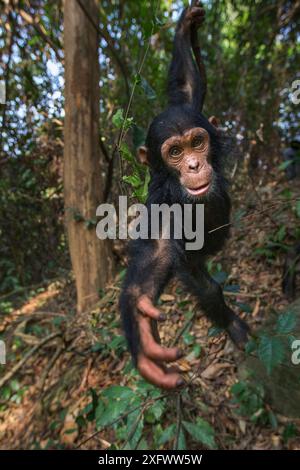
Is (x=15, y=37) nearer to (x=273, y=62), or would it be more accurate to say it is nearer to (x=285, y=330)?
(x=273, y=62)

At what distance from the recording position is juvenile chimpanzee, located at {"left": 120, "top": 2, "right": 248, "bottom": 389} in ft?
5.41

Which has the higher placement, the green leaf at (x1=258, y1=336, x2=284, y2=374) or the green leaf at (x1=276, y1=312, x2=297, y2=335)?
the green leaf at (x1=276, y1=312, x2=297, y2=335)

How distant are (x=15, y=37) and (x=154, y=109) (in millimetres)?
2711

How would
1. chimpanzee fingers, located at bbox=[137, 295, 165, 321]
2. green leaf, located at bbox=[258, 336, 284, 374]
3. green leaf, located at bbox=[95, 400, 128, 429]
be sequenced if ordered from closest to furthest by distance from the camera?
chimpanzee fingers, located at bbox=[137, 295, 165, 321] → green leaf, located at bbox=[258, 336, 284, 374] → green leaf, located at bbox=[95, 400, 128, 429]

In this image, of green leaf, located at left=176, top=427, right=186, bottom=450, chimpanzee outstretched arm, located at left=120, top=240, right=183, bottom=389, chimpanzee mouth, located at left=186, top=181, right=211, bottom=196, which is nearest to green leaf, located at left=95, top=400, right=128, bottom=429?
green leaf, located at left=176, top=427, right=186, bottom=450

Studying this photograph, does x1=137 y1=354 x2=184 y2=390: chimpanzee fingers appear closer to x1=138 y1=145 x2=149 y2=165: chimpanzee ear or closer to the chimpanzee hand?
the chimpanzee hand

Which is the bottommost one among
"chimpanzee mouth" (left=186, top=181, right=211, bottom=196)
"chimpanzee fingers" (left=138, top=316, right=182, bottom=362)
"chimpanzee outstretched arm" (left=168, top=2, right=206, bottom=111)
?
"chimpanzee fingers" (left=138, top=316, right=182, bottom=362)

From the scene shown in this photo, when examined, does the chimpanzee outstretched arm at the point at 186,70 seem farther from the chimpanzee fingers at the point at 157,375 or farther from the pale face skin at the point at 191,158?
the chimpanzee fingers at the point at 157,375

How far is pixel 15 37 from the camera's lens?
19.4ft

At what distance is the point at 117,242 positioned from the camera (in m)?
5.03

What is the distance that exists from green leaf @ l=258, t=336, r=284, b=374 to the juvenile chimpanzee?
49cm

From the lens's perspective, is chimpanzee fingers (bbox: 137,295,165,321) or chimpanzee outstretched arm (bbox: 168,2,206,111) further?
chimpanzee outstretched arm (bbox: 168,2,206,111)

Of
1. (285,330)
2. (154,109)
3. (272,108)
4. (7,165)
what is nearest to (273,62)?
(272,108)

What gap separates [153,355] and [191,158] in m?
1.47
